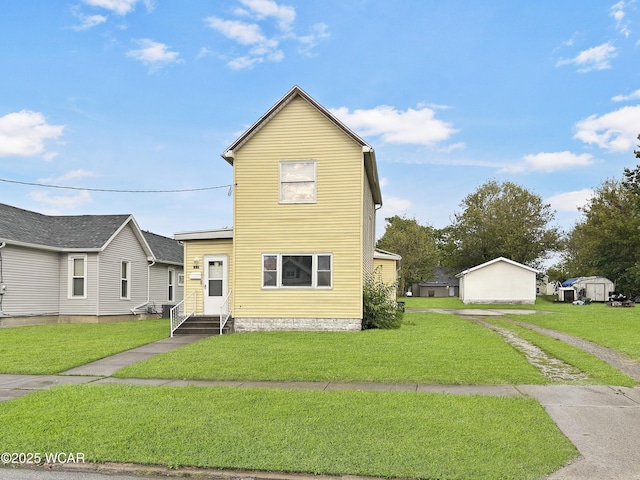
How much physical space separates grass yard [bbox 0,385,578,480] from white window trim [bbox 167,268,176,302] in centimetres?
2270

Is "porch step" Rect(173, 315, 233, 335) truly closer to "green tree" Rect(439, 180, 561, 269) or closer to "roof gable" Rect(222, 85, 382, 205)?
"roof gable" Rect(222, 85, 382, 205)

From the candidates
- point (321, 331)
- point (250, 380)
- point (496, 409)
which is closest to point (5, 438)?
point (250, 380)

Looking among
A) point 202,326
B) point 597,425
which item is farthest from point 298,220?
point 597,425

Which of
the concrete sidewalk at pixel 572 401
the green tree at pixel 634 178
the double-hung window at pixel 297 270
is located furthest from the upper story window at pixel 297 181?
the green tree at pixel 634 178

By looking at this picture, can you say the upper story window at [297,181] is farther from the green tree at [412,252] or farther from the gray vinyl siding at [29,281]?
the green tree at [412,252]

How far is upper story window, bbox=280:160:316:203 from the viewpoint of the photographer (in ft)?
55.2

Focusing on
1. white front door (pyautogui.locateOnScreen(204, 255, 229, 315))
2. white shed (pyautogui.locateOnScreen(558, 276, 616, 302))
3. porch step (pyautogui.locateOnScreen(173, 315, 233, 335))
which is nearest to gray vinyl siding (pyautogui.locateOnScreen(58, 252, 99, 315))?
white front door (pyautogui.locateOnScreen(204, 255, 229, 315))

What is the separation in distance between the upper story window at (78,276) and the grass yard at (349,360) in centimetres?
1125

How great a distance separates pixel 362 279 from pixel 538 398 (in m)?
9.55

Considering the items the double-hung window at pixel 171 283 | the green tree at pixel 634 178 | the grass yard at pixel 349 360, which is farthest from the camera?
the green tree at pixel 634 178

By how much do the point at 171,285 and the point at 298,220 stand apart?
53.6 ft

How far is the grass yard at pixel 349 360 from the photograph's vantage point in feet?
29.6

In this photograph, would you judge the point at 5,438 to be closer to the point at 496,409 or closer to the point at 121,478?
the point at 121,478

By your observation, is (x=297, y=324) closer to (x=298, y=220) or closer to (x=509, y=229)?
(x=298, y=220)
